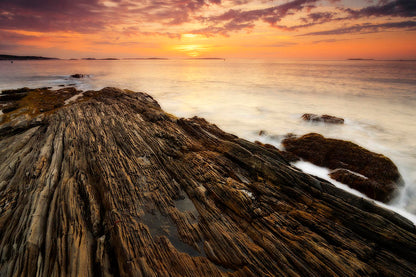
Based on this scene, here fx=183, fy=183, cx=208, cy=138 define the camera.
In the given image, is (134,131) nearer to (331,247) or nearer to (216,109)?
(331,247)

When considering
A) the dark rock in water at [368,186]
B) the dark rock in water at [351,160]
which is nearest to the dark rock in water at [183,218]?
the dark rock in water at [368,186]

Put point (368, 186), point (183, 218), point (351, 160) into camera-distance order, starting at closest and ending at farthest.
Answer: point (183, 218)
point (368, 186)
point (351, 160)

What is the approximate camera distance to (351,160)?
11078mm

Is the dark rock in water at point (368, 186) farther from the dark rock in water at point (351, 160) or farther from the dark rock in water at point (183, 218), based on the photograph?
the dark rock in water at point (183, 218)

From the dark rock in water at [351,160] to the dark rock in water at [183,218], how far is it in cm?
390

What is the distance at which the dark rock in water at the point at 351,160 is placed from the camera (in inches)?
372

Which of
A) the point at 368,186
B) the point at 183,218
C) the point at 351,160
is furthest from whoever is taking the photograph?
the point at 351,160

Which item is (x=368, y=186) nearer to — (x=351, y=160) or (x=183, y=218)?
(x=351, y=160)

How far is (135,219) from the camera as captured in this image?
5.68 meters

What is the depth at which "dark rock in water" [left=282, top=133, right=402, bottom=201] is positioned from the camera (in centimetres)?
945

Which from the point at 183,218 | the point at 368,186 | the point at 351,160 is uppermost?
the point at 183,218

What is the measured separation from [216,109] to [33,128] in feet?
65.5

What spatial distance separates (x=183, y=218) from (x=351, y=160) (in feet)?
35.7

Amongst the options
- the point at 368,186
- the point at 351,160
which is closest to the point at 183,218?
the point at 368,186
